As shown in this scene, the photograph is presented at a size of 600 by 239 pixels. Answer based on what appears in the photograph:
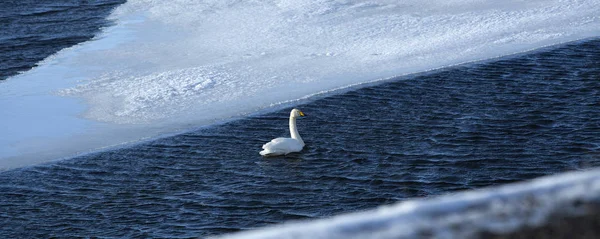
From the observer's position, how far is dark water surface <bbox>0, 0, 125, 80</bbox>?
1273cm

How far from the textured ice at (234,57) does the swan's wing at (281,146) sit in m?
Result: 1.46

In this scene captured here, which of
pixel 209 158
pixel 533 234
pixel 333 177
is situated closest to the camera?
pixel 533 234

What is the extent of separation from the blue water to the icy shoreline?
5.15m

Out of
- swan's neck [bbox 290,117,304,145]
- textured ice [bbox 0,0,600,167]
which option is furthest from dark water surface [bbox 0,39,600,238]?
textured ice [bbox 0,0,600,167]

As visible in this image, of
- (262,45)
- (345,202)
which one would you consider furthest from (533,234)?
(262,45)

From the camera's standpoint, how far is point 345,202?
6625 mm

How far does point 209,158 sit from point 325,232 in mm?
6863

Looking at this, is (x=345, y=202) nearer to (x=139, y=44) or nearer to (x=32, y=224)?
(x=32, y=224)

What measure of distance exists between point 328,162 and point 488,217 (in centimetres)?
642

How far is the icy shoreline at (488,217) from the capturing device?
1174 mm

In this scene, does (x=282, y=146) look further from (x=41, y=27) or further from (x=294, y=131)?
(x=41, y=27)

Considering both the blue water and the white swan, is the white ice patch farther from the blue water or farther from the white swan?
the white swan

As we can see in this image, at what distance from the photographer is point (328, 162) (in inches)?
301

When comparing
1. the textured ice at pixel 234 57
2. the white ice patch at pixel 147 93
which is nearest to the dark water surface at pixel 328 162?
the textured ice at pixel 234 57
